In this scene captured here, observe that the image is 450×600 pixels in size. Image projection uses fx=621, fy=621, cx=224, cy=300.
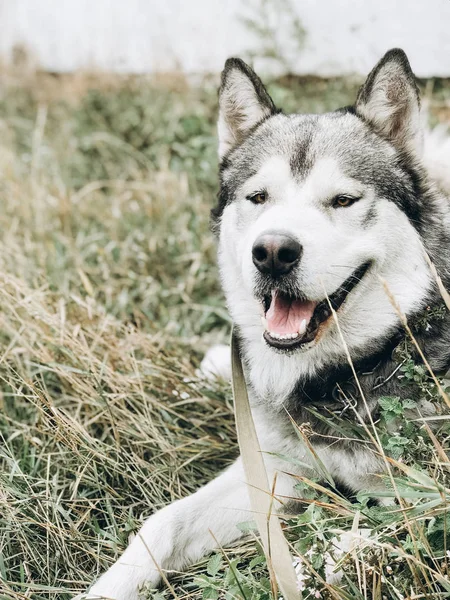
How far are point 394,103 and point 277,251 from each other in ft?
2.52

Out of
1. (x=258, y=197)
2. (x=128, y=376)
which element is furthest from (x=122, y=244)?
(x=258, y=197)

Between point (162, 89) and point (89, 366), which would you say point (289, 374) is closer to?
point (89, 366)

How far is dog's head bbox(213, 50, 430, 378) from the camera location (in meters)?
2.07

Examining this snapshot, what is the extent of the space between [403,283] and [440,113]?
9.11 feet

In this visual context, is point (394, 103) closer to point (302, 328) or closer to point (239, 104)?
point (239, 104)

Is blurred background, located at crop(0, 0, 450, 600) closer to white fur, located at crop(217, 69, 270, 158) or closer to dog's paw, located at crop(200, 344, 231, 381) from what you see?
dog's paw, located at crop(200, 344, 231, 381)

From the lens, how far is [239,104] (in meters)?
2.61

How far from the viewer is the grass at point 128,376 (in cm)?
180

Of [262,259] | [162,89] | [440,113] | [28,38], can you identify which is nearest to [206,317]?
[262,259]

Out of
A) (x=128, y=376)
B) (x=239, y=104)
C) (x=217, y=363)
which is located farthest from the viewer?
(x=217, y=363)

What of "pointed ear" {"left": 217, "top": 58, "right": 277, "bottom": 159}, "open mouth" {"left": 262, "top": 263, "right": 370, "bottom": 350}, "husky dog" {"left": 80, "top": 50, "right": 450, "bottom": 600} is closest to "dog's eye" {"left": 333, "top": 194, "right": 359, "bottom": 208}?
"husky dog" {"left": 80, "top": 50, "right": 450, "bottom": 600}

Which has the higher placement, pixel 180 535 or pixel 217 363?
pixel 217 363

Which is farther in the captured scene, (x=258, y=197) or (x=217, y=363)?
(x=217, y=363)

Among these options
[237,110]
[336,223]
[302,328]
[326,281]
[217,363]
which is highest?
[237,110]
